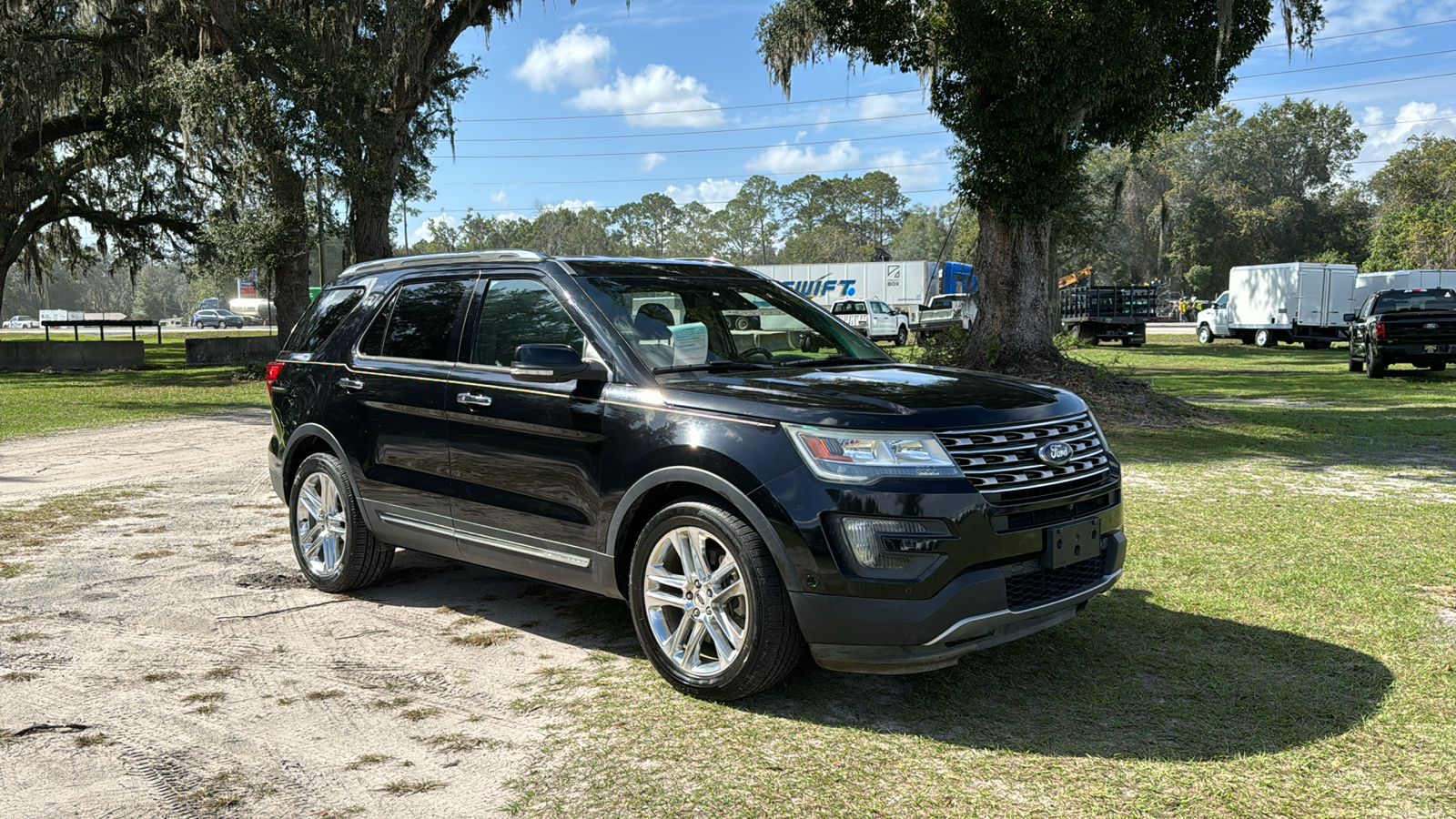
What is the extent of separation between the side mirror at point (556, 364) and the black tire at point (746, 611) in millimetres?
699

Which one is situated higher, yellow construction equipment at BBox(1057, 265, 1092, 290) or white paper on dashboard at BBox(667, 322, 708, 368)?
yellow construction equipment at BBox(1057, 265, 1092, 290)

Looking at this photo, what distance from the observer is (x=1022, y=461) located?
12.9 ft

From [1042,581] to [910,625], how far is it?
2.07ft

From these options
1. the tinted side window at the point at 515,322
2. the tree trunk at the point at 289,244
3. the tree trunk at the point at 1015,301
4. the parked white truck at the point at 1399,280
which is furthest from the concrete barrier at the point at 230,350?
the parked white truck at the point at 1399,280

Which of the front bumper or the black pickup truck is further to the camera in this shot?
the black pickup truck

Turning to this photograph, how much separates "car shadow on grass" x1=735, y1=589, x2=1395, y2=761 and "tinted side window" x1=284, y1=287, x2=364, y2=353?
3387mm

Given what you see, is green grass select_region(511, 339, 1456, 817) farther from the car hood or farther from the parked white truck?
the parked white truck

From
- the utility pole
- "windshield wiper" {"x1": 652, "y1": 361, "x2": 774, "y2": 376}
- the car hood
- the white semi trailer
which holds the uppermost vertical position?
the utility pole

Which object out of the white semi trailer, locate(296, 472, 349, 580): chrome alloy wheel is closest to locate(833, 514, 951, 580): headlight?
locate(296, 472, 349, 580): chrome alloy wheel

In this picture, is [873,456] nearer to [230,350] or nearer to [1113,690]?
[1113,690]

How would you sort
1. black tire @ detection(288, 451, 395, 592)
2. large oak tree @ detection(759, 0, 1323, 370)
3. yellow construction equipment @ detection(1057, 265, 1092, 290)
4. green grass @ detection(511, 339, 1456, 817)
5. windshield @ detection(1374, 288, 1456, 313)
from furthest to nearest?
yellow construction equipment @ detection(1057, 265, 1092, 290) → windshield @ detection(1374, 288, 1456, 313) → large oak tree @ detection(759, 0, 1323, 370) → black tire @ detection(288, 451, 395, 592) → green grass @ detection(511, 339, 1456, 817)

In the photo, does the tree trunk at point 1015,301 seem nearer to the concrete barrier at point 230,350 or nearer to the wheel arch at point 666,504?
the wheel arch at point 666,504

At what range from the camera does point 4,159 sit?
22.5 m

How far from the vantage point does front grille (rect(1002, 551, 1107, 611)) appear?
384 cm
